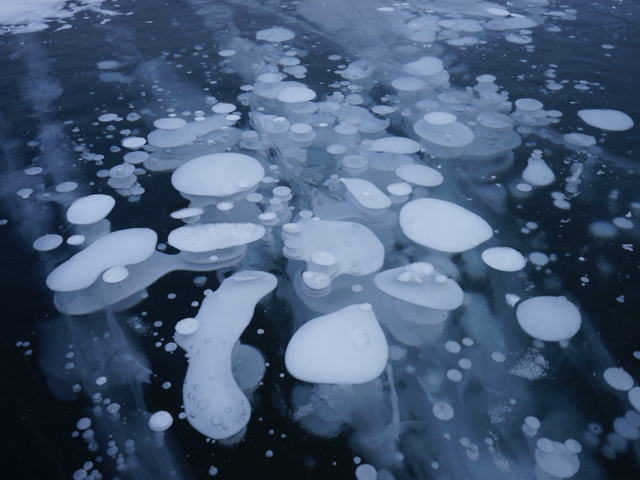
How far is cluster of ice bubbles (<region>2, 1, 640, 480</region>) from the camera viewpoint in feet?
3.31

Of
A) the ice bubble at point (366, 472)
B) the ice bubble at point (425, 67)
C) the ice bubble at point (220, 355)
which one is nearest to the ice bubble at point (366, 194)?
the ice bubble at point (220, 355)

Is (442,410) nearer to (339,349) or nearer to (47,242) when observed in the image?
(339,349)

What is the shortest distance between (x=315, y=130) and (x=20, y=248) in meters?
1.27

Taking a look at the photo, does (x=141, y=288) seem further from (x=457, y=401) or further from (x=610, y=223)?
(x=610, y=223)

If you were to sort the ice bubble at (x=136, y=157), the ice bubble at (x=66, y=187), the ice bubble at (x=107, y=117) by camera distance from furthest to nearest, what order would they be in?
the ice bubble at (x=107, y=117), the ice bubble at (x=136, y=157), the ice bubble at (x=66, y=187)

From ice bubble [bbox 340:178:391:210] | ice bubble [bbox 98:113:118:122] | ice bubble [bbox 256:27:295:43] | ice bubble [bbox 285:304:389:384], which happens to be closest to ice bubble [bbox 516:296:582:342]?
ice bubble [bbox 285:304:389:384]

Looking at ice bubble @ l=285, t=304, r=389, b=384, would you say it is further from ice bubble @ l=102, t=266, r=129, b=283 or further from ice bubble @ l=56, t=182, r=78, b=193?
ice bubble @ l=56, t=182, r=78, b=193

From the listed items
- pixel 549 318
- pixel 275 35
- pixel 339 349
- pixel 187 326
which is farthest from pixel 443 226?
pixel 275 35

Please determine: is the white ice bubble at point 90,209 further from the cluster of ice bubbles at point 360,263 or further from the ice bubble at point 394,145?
the ice bubble at point 394,145

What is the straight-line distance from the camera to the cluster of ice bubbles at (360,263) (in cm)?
101

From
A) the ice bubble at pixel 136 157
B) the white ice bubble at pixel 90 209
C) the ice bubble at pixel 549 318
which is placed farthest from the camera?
the ice bubble at pixel 136 157

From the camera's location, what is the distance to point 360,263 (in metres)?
1.38

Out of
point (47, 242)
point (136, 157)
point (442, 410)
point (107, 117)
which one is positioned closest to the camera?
point (442, 410)

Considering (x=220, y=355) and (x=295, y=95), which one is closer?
(x=220, y=355)
